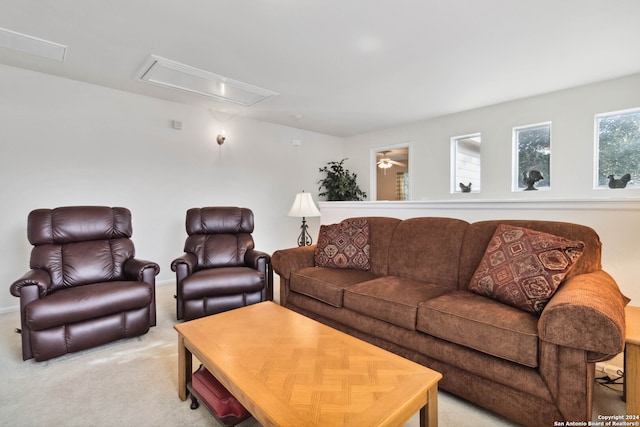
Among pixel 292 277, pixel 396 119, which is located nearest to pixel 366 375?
pixel 292 277

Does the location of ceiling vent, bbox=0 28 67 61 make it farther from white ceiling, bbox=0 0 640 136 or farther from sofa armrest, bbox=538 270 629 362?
sofa armrest, bbox=538 270 629 362

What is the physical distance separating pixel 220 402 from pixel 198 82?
326 cm

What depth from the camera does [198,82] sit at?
3506mm

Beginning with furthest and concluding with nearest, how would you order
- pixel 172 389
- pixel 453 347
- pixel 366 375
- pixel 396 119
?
pixel 396 119 < pixel 172 389 < pixel 453 347 < pixel 366 375

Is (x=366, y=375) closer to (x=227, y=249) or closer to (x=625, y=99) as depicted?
(x=227, y=249)

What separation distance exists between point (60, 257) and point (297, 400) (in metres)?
2.54

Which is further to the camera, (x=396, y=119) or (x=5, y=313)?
(x=396, y=119)

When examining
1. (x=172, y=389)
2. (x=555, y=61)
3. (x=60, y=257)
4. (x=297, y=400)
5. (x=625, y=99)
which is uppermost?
(x=555, y=61)

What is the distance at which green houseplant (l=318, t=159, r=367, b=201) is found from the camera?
5.99 metres

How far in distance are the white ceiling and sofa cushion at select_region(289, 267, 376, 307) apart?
78.5 inches

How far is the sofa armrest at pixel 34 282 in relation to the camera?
207 centimetres

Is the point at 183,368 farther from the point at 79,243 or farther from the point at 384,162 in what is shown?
the point at 384,162

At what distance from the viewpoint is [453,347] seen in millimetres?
1696

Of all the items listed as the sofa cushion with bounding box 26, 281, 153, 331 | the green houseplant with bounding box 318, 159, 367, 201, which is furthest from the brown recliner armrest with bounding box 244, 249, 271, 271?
the green houseplant with bounding box 318, 159, 367, 201
